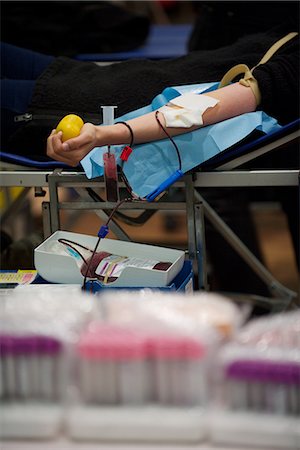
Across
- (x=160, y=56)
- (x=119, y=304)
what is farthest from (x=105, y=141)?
(x=160, y=56)

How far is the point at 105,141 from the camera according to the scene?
64.0 inches

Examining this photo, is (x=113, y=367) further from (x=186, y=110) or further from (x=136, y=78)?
(x=136, y=78)

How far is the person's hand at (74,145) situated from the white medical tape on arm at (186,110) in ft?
0.61

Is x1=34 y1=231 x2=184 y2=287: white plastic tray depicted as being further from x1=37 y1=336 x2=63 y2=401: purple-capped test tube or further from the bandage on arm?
x1=37 y1=336 x2=63 y2=401: purple-capped test tube

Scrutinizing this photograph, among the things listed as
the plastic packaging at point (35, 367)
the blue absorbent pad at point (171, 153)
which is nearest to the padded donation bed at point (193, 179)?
the blue absorbent pad at point (171, 153)

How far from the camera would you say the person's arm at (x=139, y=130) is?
1.56 m

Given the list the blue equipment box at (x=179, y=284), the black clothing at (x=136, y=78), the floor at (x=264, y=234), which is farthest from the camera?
the floor at (x=264, y=234)

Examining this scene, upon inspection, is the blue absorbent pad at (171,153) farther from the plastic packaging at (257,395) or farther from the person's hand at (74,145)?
the plastic packaging at (257,395)

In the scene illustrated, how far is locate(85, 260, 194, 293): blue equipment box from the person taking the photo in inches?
60.1

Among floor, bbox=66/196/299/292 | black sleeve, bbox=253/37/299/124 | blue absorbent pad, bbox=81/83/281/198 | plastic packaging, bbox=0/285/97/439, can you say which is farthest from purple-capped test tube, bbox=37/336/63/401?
floor, bbox=66/196/299/292

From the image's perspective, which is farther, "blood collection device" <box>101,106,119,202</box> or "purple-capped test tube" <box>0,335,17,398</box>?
"blood collection device" <box>101,106,119,202</box>

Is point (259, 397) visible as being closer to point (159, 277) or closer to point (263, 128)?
point (159, 277)

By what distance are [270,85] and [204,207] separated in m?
0.34

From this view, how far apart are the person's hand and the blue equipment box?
25 cm
